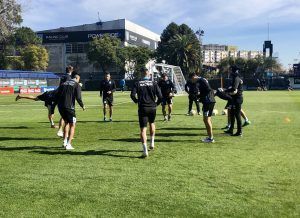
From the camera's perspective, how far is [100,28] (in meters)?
126

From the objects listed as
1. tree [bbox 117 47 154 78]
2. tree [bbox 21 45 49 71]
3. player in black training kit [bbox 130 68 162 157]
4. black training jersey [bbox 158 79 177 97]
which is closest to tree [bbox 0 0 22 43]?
tree [bbox 21 45 49 71]

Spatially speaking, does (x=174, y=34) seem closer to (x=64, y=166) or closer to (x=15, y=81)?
(x=15, y=81)

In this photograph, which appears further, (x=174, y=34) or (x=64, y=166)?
(x=174, y=34)

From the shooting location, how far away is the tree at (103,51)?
3831 inches

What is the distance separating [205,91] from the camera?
1234 cm

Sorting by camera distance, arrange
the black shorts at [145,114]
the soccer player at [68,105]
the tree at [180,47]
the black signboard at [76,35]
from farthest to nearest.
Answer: the black signboard at [76,35]
the tree at [180,47]
the soccer player at [68,105]
the black shorts at [145,114]

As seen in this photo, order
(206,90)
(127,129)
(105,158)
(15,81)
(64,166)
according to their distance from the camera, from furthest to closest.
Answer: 1. (15,81)
2. (127,129)
3. (206,90)
4. (105,158)
5. (64,166)

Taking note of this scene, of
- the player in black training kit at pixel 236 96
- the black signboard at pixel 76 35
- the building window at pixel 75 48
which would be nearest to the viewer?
the player in black training kit at pixel 236 96

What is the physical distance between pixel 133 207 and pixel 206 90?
6818 mm

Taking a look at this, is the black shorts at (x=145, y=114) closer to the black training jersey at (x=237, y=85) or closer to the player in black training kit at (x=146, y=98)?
the player in black training kit at (x=146, y=98)

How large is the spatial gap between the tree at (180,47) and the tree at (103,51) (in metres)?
10.5

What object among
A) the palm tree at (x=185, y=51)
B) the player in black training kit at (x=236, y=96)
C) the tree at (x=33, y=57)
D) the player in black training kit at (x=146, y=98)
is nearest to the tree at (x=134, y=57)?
the palm tree at (x=185, y=51)

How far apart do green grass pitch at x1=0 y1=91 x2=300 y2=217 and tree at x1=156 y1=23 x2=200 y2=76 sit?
3310 inches

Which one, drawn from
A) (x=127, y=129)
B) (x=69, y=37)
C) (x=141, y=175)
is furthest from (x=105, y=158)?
(x=69, y=37)
